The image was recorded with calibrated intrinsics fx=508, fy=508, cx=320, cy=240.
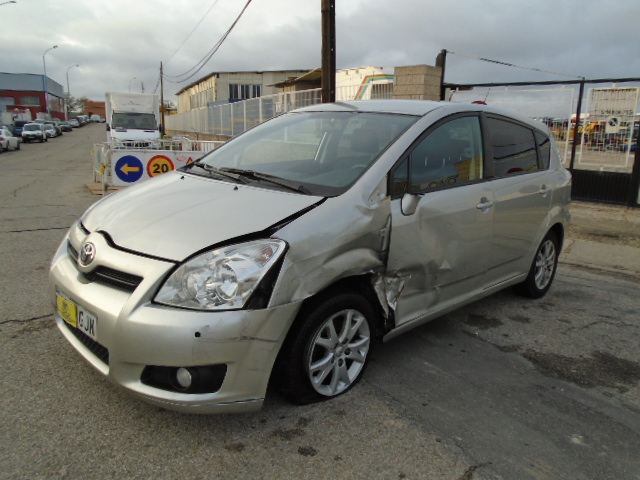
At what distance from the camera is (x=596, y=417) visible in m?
2.95

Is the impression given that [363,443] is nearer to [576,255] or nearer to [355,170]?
[355,170]

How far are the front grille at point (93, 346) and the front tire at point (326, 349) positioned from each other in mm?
857

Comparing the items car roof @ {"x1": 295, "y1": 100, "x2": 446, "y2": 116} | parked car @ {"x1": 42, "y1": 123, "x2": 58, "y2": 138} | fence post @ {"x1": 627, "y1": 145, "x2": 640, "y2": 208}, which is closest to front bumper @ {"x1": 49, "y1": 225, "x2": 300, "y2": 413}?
car roof @ {"x1": 295, "y1": 100, "x2": 446, "y2": 116}

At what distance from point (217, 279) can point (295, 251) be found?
15.9 inches

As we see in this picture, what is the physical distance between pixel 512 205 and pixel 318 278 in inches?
84.0

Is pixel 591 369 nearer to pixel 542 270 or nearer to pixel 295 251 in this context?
pixel 542 270

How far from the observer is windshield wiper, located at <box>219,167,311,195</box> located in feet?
9.78

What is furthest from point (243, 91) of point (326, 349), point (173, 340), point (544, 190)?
point (173, 340)

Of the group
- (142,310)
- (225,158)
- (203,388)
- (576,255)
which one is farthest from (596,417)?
(576,255)

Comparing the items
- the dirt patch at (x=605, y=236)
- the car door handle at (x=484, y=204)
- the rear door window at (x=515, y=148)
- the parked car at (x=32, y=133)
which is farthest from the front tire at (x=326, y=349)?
the parked car at (x=32, y=133)

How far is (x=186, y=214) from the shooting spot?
2748mm

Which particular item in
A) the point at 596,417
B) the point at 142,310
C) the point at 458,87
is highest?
the point at 458,87

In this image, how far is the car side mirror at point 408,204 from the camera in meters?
3.08

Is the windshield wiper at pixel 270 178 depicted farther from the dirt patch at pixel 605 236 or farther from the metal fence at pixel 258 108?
the metal fence at pixel 258 108
